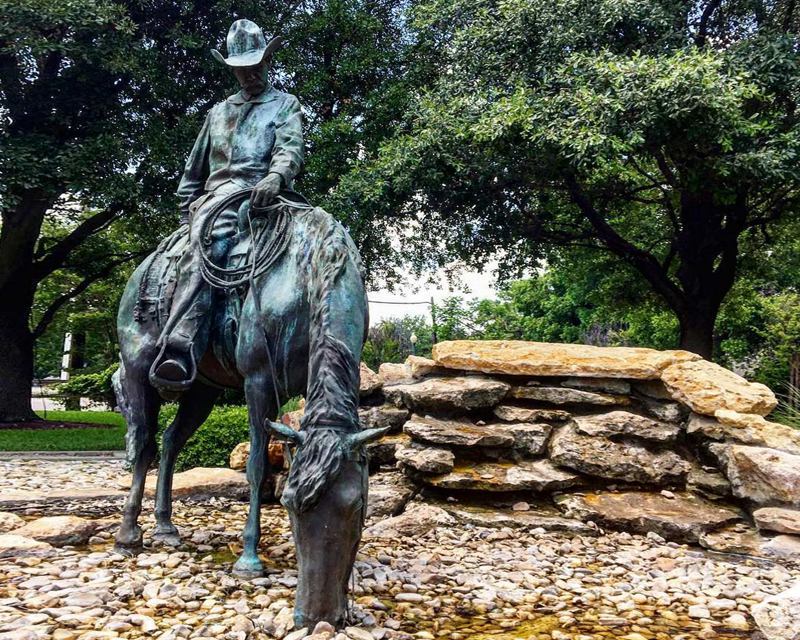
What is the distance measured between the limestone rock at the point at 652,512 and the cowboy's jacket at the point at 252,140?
365 cm

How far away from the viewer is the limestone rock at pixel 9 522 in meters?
5.12

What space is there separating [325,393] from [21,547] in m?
2.66

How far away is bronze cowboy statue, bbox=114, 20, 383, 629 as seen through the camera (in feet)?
9.19

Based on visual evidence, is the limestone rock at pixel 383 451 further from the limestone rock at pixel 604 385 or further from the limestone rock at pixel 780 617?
the limestone rock at pixel 780 617

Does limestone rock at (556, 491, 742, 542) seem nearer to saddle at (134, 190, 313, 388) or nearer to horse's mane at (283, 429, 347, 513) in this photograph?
saddle at (134, 190, 313, 388)

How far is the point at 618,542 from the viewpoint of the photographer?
5250 mm

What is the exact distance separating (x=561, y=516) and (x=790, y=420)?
3.66 meters

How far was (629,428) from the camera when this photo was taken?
20.6ft

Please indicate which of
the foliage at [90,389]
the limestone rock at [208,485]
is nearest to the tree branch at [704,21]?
the limestone rock at [208,485]

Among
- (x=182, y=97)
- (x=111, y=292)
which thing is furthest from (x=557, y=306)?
(x=182, y=97)

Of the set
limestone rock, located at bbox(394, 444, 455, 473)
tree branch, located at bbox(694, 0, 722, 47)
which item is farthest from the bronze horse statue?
→ tree branch, located at bbox(694, 0, 722, 47)

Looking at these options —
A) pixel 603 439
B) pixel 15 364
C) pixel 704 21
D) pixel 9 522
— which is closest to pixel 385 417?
pixel 603 439

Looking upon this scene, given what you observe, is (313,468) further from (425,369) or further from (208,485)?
(425,369)

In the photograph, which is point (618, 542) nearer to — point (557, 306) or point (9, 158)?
point (9, 158)
